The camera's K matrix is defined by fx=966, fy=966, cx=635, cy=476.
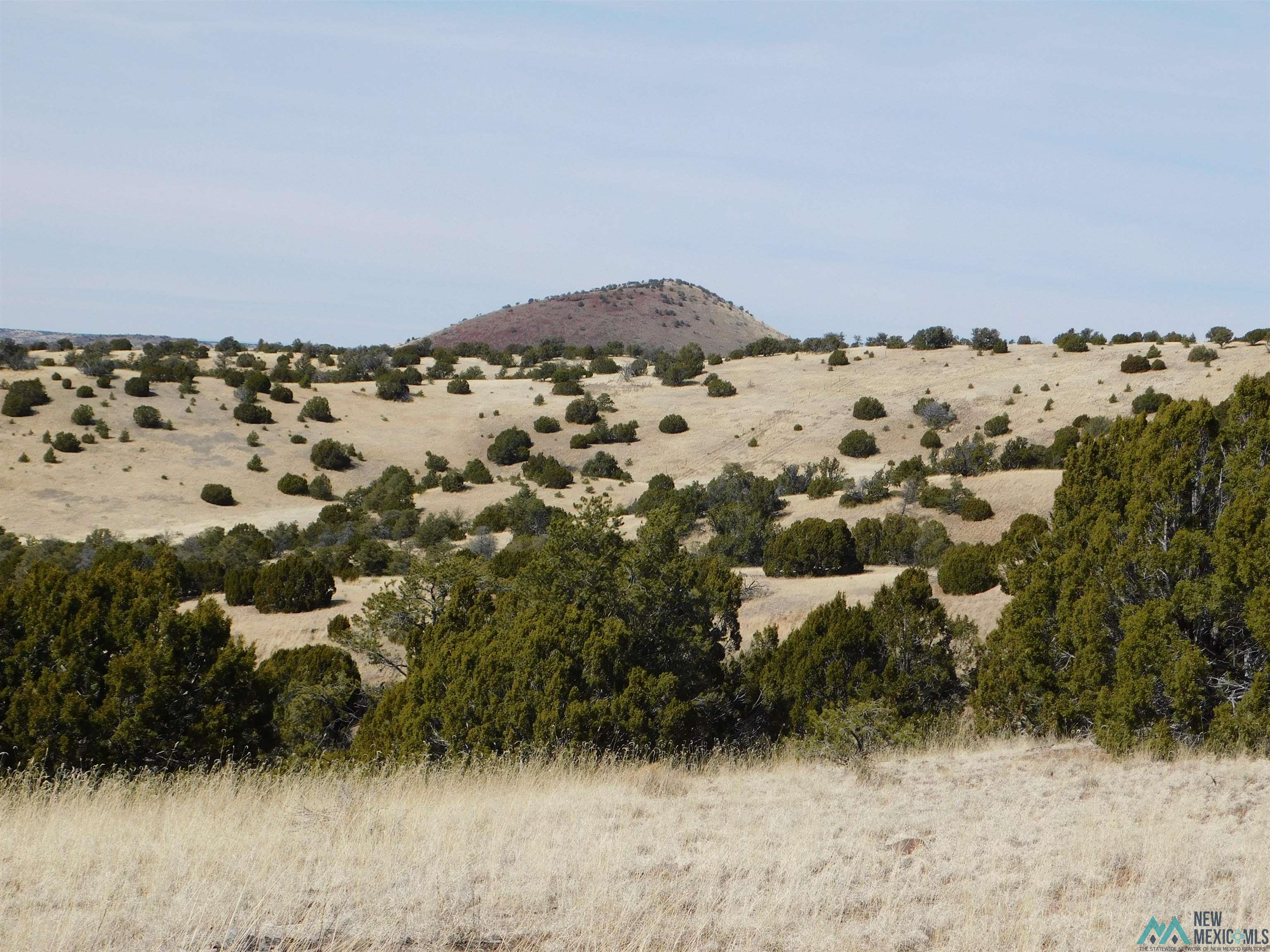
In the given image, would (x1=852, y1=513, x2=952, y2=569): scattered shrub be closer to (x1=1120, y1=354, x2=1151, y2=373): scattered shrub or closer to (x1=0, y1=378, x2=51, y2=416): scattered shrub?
(x1=1120, y1=354, x2=1151, y2=373): scattered shrub

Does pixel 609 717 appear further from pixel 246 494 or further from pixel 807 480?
pixel 246 494

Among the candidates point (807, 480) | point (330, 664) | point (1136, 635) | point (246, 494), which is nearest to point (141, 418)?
point (246, 494)

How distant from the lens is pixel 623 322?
A: 127562mm

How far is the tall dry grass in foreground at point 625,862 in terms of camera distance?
4.86 meters

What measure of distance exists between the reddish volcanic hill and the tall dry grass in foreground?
4240 inches

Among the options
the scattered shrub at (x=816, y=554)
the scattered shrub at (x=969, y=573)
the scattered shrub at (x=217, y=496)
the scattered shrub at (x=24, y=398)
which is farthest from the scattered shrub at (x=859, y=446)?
the scattered shrub at (x=24, y=398)

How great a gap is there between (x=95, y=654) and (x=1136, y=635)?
12.1 m

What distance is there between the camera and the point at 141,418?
164 ft

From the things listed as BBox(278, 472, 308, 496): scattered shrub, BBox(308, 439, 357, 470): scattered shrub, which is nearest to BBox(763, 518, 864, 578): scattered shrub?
BBox(278, 472, 308, 496): scattered shrub

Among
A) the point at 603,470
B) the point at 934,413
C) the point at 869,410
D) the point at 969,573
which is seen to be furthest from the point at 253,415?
the point at 969,573

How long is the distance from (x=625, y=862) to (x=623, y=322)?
12344 cm

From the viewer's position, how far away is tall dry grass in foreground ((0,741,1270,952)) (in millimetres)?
4863

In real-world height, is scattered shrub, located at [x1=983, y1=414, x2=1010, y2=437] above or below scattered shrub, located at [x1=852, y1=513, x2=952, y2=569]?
above

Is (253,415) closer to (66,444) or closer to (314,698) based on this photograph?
(66,444)
